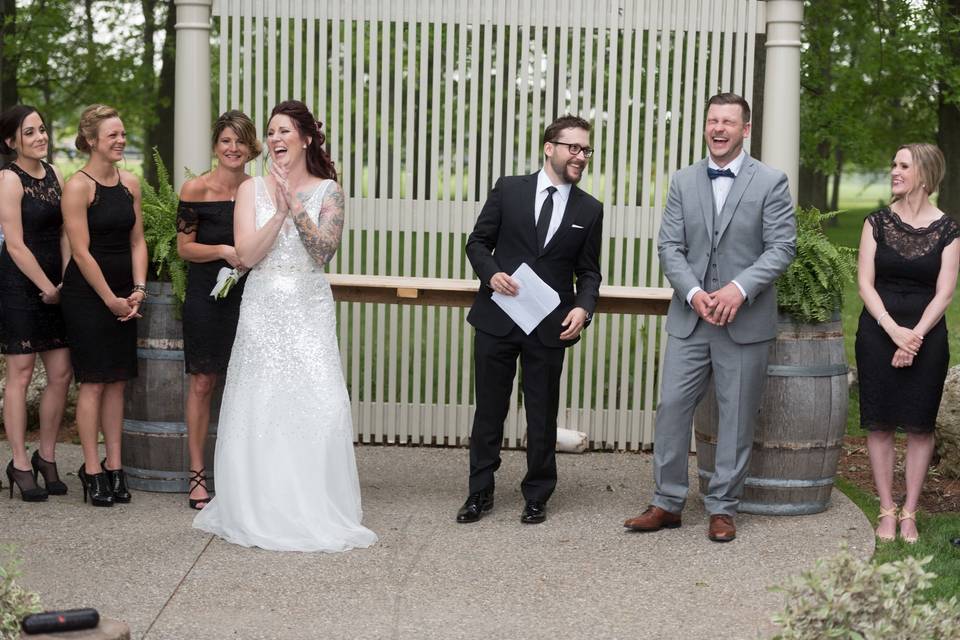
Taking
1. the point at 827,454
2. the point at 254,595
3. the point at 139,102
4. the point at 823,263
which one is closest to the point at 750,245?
the point at 823,263

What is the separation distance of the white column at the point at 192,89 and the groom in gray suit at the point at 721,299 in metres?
3.08

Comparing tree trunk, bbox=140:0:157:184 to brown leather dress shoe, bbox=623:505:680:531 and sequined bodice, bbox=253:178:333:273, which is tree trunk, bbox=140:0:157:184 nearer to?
sequined bodice, bbox=253:178:333:273

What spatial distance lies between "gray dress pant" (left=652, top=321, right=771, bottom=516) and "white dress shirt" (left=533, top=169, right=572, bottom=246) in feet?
2.56

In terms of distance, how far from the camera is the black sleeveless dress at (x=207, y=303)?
20.9 ft

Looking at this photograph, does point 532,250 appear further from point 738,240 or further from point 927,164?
point 927,164

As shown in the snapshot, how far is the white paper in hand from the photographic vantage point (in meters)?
6.11

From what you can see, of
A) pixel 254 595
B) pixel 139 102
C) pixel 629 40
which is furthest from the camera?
pixel 139 102

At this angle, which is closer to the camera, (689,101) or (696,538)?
(696,538)

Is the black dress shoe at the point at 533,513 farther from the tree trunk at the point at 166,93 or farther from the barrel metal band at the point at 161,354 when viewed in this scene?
the tree trunk at the point at 166,93

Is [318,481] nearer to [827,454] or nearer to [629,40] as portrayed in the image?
[827,454]

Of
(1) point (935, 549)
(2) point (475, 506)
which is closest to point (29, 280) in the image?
(2) point (475, 506)

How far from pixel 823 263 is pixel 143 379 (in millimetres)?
3517

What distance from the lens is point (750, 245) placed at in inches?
235

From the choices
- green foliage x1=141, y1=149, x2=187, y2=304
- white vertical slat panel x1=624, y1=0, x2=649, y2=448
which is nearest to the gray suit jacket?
white vertical slat panel x1=624, y1=0, x2=649, y2=448
